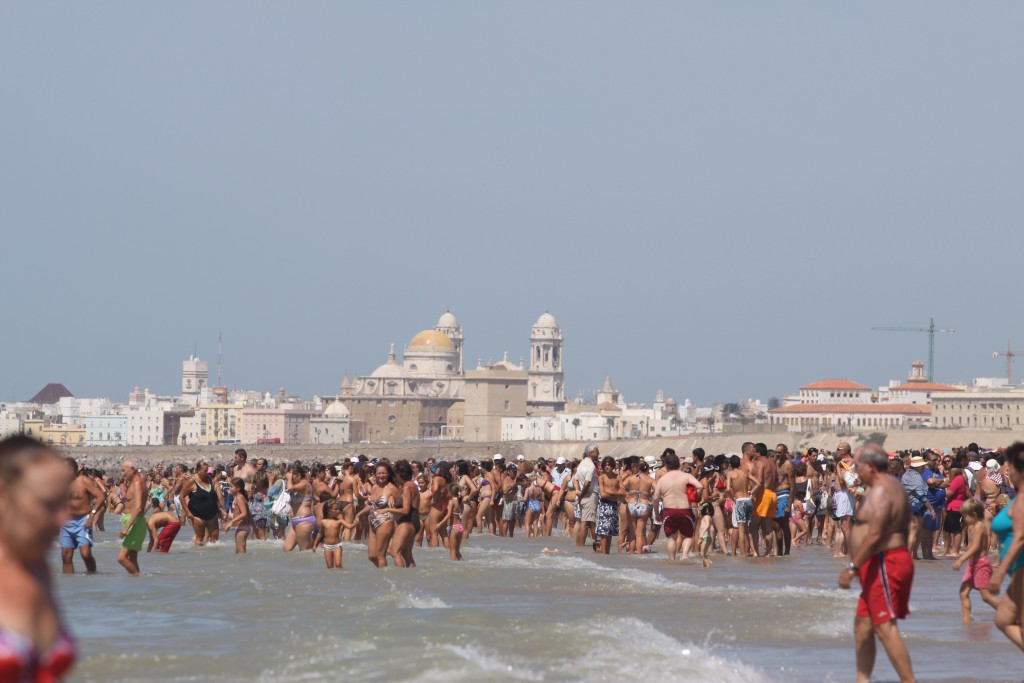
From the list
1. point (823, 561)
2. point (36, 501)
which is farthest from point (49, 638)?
point (823, 561)

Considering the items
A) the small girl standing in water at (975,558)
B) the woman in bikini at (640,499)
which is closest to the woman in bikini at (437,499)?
the woman in bikini at (640,499)

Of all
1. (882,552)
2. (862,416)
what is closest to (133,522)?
(882,552)

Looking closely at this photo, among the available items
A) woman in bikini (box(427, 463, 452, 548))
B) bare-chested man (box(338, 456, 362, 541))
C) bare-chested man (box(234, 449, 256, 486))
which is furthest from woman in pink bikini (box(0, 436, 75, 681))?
bare-chested man (box(234, 449, 256, 486))

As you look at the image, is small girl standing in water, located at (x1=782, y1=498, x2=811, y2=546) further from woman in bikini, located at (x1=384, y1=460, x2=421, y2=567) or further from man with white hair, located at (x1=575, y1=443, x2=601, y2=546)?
woman in bikini, located at (x1=384, y1=460, x2=421, y2=567)

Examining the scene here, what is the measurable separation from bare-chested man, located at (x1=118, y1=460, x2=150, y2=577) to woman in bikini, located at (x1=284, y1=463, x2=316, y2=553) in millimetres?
2337

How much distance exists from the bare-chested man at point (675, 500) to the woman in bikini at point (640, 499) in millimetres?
1308

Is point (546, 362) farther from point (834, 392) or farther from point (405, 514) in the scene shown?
point (405, 514)

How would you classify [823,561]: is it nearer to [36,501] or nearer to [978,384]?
[36,501]

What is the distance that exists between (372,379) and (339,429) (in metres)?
13.4

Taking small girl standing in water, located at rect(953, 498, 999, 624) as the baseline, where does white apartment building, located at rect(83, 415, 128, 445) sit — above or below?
above

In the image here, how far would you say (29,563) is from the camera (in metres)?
3.31

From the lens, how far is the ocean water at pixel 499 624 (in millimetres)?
7938

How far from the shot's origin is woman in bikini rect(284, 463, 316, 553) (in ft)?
51.0

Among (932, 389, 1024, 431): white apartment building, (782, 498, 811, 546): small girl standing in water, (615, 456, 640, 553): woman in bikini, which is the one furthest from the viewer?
(932, 389, 1024, 431): white apartment building
